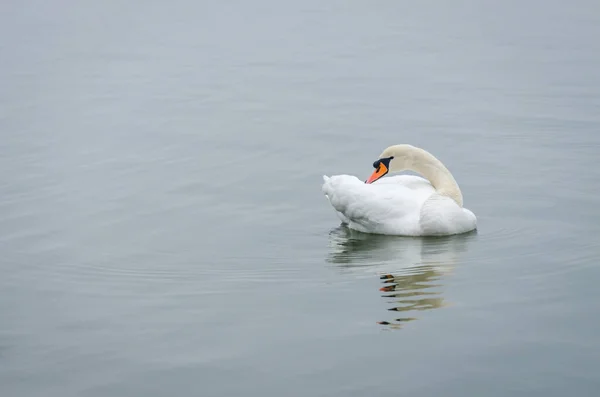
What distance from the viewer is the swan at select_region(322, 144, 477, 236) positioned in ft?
43.8

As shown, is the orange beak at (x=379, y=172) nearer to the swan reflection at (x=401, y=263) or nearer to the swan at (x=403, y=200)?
the swan at (x=403, y=200)

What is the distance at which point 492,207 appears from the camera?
14.5 metres

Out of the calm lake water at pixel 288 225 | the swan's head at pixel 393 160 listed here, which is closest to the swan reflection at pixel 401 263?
the calm lake water at pixel 288 225

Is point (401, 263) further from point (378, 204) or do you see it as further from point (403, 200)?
point (403, 200)

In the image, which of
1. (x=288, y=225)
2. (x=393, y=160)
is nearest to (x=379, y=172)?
(x=393, y=160)

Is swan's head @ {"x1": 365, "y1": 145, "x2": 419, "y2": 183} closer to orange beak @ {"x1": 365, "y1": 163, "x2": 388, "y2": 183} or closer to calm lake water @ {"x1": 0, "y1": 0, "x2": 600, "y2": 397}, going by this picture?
orange beak @ {"x1": 365, "y1": 163, "x2": 388, "y2": 183}

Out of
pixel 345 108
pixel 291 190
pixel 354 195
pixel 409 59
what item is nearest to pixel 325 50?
pixel 409 59

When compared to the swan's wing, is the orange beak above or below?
above

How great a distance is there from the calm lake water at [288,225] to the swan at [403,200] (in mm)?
205

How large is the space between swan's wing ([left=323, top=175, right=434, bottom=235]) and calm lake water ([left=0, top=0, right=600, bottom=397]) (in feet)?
0.71

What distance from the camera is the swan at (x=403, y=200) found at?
43.8 feet

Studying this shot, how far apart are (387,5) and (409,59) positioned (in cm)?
1091

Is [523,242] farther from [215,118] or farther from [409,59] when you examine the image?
[409,59]

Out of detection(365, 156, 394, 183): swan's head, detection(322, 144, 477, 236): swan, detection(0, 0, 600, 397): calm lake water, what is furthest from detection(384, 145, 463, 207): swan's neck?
detection(0, 0, 600, 397): calm lake water
